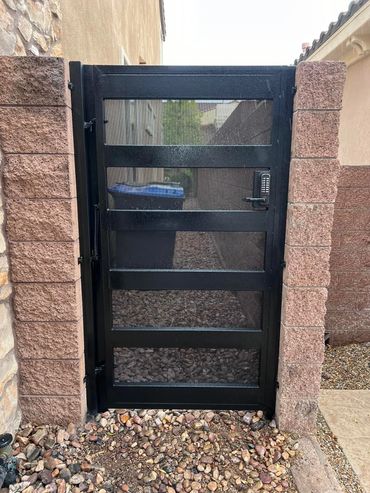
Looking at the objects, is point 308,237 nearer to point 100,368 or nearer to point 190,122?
point 190,122

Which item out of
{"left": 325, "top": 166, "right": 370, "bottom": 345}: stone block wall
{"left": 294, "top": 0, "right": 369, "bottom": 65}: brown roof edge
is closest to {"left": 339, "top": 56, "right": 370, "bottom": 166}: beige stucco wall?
{"left": 294, "top": 0, "right": 369, "bottom": 65}: brown roof edge

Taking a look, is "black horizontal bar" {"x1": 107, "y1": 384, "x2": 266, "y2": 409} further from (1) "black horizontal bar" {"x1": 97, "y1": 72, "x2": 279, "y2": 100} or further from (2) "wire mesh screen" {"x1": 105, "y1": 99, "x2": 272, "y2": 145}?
(1) "black horizontal bar" {"x1": 97, "y1": 72, "x2": 279, "y2": 100}

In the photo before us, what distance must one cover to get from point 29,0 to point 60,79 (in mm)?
645

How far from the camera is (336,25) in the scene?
4.38 meters

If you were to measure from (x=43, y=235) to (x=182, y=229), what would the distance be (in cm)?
78

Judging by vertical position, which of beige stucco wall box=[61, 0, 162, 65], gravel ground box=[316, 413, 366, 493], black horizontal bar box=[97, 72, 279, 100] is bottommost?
gravel ground box=[316, 413, 366, 493]

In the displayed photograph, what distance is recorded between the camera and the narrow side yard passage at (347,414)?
190 centimetres

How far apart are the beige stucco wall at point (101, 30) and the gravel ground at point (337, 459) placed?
3171 millimetres

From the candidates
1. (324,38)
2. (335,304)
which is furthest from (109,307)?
(324,38)

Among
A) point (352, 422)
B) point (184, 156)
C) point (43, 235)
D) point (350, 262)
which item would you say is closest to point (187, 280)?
point (184, 156)

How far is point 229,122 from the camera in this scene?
194 centimetres

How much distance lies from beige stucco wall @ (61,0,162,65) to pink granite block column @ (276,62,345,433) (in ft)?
6.08

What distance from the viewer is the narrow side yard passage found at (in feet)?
6.23

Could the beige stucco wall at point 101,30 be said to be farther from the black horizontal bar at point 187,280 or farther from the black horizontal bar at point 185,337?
the black horizontal bar at point 185,337
